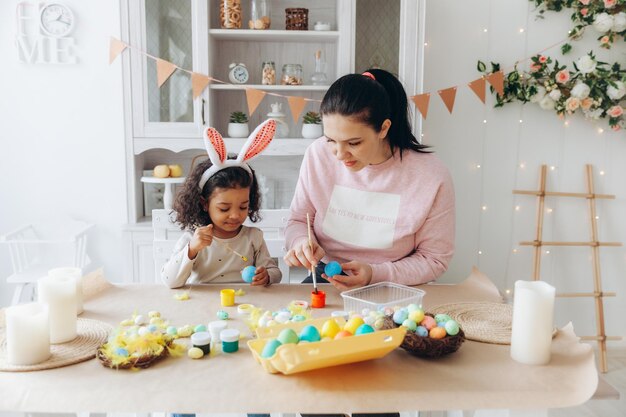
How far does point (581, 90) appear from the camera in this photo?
2.73 metres

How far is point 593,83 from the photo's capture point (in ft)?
9.09

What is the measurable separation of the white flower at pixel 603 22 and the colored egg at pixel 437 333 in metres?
2.31

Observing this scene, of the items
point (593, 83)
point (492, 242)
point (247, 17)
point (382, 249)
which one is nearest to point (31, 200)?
point (247, 17)

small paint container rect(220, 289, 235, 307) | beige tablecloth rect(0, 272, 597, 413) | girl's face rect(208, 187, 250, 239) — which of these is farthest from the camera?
girl's face rect(208, 187, 250, 239)

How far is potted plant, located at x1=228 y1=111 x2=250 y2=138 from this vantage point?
2738 millimetres

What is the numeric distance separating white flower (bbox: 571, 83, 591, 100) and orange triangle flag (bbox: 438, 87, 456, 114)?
1.96 feet

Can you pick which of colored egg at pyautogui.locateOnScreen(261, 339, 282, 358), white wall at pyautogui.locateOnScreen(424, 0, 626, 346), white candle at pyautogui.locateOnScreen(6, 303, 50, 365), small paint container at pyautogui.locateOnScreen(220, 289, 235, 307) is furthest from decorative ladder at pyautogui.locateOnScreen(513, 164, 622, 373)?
white candle at pyautogui.locateOnScreen(6, 303, 50, 365)

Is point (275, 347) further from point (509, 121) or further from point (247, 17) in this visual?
point (509, 121)

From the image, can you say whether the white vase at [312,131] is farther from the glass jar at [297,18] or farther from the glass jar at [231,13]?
the glass jar at [231,13]

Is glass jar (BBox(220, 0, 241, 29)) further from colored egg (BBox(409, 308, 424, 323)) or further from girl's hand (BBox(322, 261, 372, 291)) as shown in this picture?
colored egg (BBox(409, 308, 424, 323))

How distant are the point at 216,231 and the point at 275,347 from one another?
887mm

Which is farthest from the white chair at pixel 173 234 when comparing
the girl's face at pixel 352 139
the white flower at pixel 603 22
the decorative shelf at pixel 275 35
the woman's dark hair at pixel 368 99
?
the white flower at pixel 603 22

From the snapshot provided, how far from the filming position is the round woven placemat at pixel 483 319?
3.90 feet

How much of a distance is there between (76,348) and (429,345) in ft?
2.23
